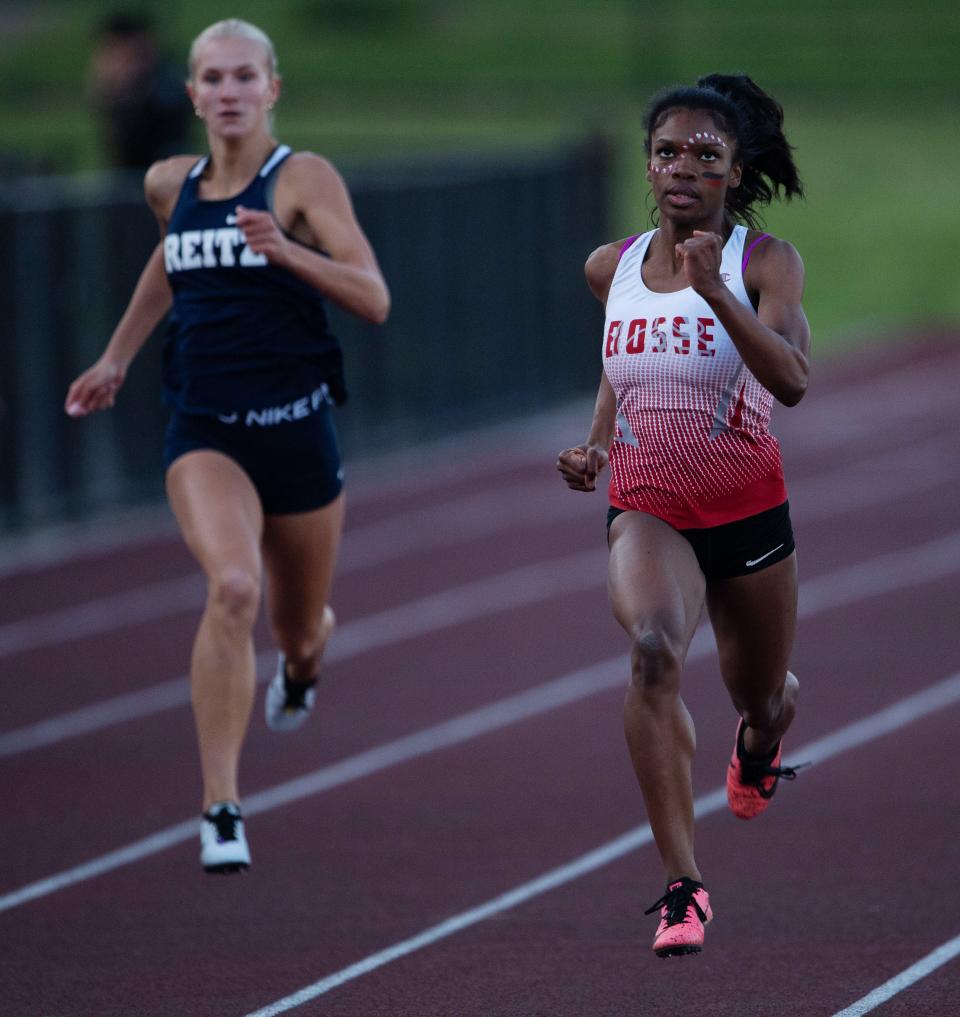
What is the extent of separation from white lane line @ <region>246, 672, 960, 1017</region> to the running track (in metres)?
0.02

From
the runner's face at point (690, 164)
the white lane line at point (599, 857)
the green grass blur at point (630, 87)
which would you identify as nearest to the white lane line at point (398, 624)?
the white lane line at point (599, 857)

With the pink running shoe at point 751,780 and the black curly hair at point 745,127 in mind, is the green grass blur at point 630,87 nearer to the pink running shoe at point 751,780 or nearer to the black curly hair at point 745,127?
the pink running shoe at point 751,780

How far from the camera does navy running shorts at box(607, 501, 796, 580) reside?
5320 millimetres

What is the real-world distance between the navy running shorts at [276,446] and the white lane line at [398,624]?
2.47 meters

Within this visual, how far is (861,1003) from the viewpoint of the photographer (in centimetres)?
525

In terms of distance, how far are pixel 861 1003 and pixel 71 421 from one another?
9292 mm

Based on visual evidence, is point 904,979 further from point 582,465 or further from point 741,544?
point 582,465

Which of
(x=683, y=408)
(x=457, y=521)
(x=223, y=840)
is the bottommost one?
(x=223, y=840)

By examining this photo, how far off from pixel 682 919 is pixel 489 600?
7.11 m

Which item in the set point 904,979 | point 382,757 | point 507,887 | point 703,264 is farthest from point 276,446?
point 904,979

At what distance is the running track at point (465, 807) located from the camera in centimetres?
557

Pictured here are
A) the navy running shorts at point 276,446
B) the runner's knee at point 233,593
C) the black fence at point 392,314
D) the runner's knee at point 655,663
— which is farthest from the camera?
the black fence at point 392,314

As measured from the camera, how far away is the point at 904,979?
18.0 feet

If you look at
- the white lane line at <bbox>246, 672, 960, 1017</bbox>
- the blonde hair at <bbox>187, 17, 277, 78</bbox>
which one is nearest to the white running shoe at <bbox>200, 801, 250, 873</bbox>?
the white lane line at <bbox>246, 672, 960, 1017</bbox>
